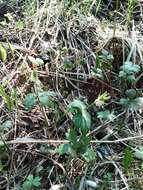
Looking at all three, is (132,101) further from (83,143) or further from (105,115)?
(83,143)

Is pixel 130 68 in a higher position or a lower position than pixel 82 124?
higher

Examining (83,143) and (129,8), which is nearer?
(83,143)

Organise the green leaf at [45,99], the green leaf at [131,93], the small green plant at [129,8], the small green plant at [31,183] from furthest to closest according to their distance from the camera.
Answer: the small green plant at [129,8] < the green leaf at [131,93] < the green leaf at [45,99] < the small green plant at [31,183]

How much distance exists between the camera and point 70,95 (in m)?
1.79

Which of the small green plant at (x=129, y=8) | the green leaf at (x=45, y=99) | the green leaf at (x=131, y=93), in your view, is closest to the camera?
the green leaf at (x=45, y=99)

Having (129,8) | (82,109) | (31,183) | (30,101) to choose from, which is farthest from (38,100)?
(129,8)

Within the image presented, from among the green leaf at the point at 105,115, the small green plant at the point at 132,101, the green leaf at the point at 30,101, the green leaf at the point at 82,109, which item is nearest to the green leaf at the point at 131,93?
the small green plant at the point at 132,101

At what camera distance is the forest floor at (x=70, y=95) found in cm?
153

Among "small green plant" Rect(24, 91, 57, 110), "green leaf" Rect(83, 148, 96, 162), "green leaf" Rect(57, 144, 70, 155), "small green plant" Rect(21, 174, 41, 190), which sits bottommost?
"small green plant" Rect(21, 174, 41, 190)

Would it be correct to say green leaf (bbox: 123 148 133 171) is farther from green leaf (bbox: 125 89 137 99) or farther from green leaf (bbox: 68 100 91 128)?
green leaf (bbox: 125 89 137 99)

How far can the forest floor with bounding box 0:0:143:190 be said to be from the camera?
1532 millimetres

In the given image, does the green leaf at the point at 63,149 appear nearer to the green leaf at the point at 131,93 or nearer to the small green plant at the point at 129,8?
the green leaf at the point at 131,93

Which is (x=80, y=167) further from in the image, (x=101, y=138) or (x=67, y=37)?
(x=67, y=37)

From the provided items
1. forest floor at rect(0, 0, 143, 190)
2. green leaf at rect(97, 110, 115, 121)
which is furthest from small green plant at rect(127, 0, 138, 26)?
green leaf at rect(97, 110, 115, 121)
